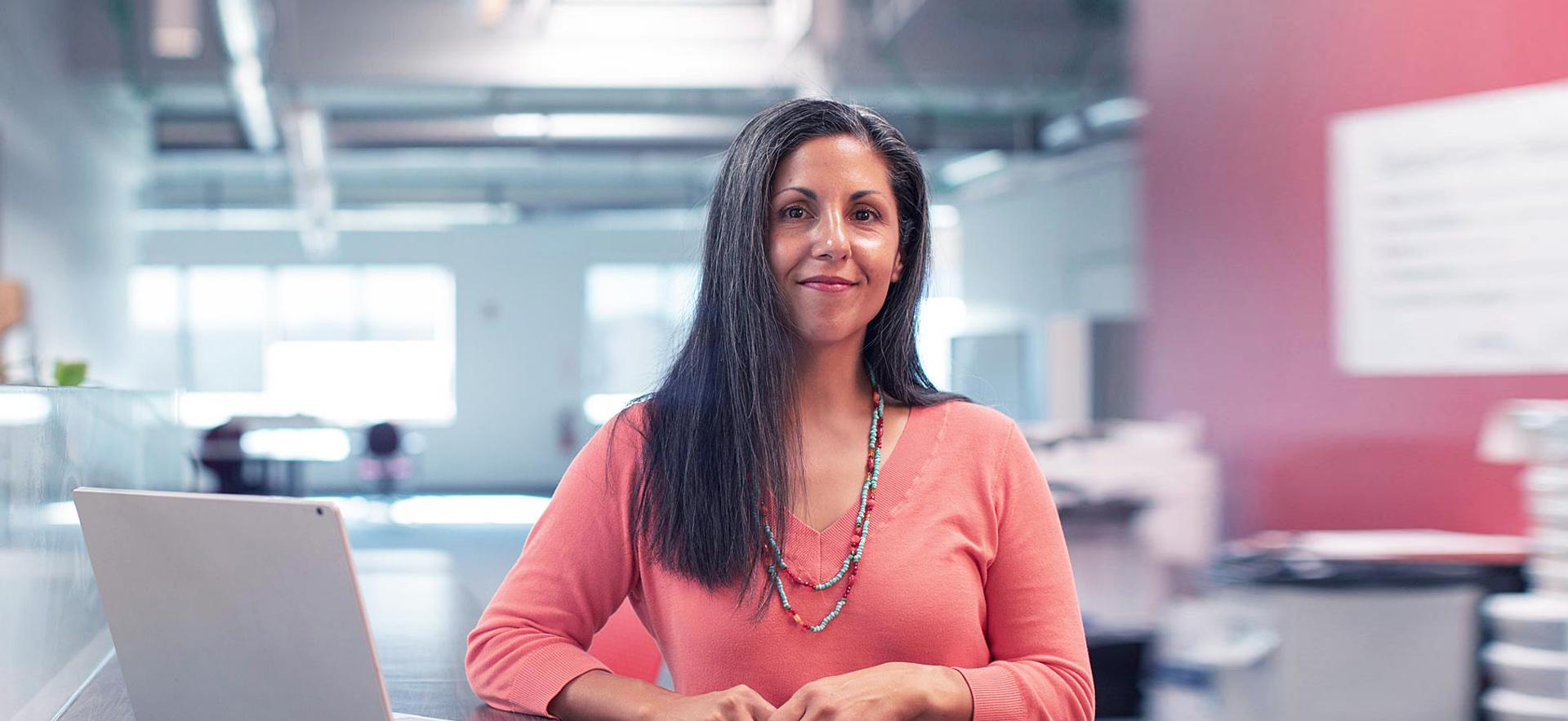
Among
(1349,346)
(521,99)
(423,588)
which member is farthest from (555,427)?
(423,588)

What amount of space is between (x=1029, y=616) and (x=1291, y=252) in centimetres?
381

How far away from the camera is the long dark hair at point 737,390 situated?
1.47 m

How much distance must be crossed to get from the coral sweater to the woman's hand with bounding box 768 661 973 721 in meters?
0.04

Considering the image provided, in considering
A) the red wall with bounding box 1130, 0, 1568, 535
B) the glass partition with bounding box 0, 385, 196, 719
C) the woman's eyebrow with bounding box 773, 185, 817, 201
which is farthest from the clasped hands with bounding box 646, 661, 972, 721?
the red wall with bounding box 1130, 0, 1568, 535

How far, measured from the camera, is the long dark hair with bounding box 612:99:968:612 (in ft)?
4.81

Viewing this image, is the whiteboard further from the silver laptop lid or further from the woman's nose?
the silver laptop lid

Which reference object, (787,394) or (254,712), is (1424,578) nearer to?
(787,394)

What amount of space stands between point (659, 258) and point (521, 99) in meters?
6.41

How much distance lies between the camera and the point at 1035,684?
141 cm

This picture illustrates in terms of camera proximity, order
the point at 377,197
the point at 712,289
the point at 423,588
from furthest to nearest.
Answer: the point at 377,197, the point at 423,588, the point at 712,289

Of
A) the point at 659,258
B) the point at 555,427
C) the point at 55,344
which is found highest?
the point at 659,258

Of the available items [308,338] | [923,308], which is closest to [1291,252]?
[923,308]

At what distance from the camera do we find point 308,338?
1557 centimetres

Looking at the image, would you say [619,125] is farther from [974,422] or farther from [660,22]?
[974,422]
